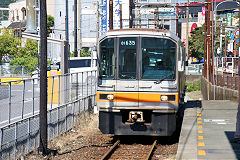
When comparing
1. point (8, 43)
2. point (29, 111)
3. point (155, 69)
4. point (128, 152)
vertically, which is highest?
point (8, 43)

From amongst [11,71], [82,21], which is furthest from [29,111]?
[82,21]

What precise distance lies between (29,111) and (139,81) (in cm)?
328

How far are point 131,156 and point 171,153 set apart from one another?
1.16 meters

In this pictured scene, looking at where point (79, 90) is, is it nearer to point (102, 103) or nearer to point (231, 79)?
point (102, 103)

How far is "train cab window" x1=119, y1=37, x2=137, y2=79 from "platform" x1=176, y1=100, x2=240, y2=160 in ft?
7.65

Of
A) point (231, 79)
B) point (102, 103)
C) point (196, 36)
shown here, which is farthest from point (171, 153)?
point (196, 36)

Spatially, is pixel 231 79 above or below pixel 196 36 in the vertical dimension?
below

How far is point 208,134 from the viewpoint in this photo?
12211 mm

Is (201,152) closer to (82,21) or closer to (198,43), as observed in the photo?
(82,21)

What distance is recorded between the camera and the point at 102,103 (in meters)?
12.9

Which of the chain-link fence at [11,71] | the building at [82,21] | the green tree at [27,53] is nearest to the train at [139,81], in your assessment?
the chain-link fence at [11,71]

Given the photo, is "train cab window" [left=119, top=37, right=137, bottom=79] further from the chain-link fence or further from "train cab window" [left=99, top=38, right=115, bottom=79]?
the chain-link fence

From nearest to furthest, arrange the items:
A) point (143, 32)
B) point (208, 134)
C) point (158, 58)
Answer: point (208, 134), point (158, 58), point (143, 32)

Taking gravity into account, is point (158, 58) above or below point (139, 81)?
above
